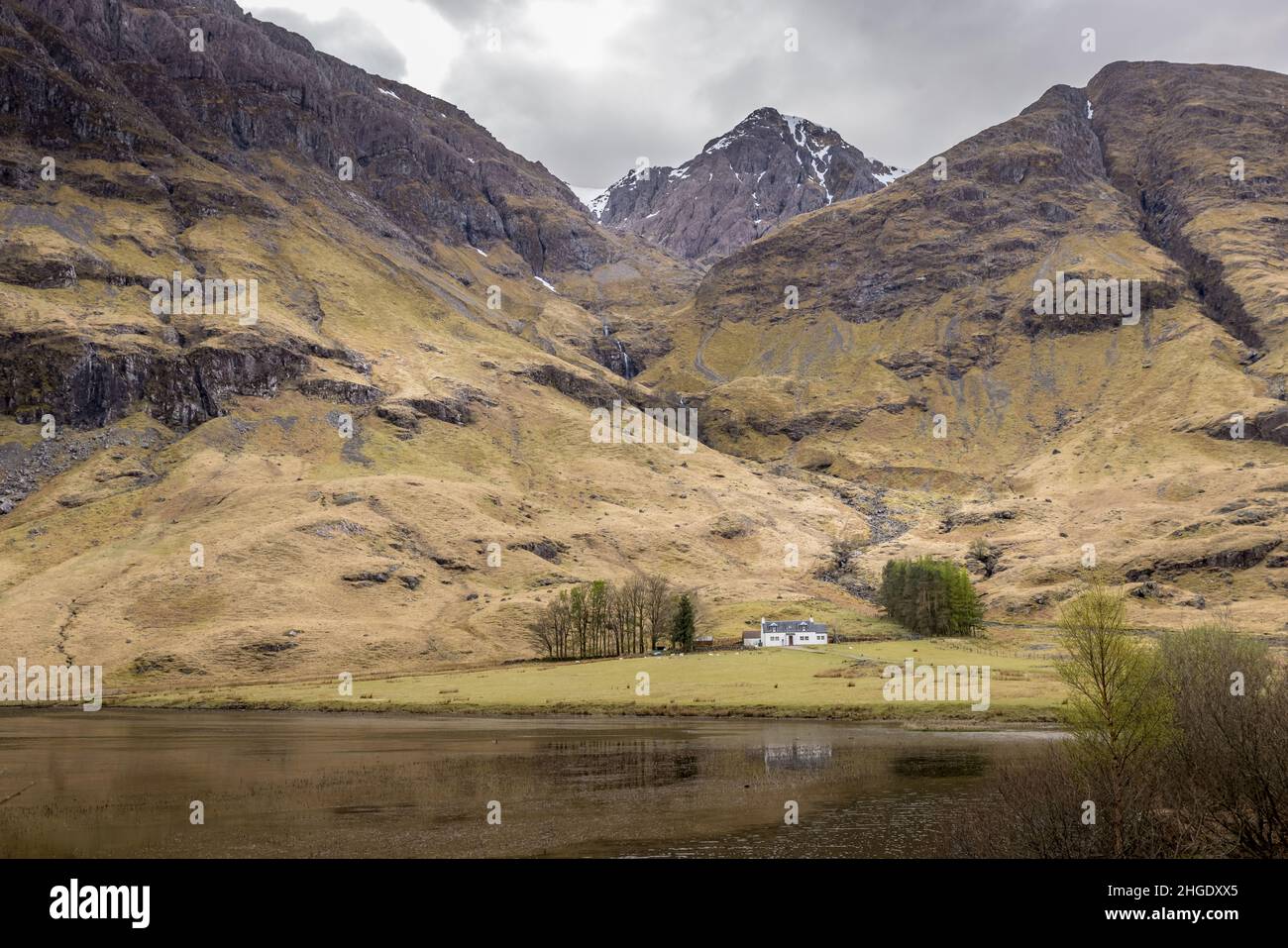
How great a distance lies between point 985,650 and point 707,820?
90140 millimetres

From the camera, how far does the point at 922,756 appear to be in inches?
2009

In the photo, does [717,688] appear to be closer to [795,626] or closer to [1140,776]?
[795,626]

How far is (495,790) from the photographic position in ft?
138

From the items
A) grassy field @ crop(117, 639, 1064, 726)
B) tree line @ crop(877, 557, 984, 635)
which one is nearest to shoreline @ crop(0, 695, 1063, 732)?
grassy field @ crop(117, 639, 1064, 726)

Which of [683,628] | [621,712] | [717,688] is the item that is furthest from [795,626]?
[621,712]

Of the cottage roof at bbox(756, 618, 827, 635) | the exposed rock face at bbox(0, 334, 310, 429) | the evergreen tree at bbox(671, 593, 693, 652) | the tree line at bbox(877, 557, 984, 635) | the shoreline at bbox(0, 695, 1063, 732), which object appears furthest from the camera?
the exposed rock face at bbox(0, 334, 310, 429)

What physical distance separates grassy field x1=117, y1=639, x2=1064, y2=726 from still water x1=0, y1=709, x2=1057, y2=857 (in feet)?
→ 28.2

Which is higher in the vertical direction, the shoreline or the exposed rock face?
the exposed rock face

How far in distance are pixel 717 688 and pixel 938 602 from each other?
57356mm

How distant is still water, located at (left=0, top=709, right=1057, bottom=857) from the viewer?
1209 inches

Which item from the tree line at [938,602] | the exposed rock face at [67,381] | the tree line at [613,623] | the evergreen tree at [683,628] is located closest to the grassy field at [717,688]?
the evergreen tree at [683,628]

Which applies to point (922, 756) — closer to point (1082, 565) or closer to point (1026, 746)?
point (1026, 746)

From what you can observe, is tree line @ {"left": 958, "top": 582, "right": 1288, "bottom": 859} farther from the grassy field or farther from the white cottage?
the white cottage
